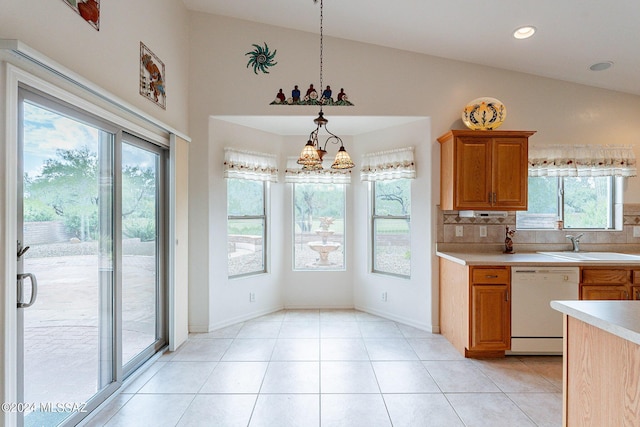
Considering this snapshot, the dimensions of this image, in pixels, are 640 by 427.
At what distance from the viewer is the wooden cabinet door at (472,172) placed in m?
3.24

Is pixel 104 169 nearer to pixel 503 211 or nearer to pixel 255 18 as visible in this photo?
pixel 255 18

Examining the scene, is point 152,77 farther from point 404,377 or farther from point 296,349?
point 404,377

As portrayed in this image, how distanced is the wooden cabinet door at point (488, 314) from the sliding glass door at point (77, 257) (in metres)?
3.00

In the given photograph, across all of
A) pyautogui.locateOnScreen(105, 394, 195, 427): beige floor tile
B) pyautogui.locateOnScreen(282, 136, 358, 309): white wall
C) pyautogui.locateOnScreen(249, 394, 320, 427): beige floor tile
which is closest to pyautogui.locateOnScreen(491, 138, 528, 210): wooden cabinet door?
pyautogui.locateOnScreen(282, 136, 358, 309): white wall

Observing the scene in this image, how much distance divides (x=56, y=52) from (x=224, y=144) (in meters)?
2.03

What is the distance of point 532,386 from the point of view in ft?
8.30

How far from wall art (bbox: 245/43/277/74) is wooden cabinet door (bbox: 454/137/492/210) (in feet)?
7.18

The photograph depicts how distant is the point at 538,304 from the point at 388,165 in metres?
2.07

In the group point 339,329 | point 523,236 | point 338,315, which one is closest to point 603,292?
point 523,236

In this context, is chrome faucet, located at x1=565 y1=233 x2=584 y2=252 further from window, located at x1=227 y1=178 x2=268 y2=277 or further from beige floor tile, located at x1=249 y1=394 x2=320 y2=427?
window, located at x1=227 y1=178 x2=268 y2=277

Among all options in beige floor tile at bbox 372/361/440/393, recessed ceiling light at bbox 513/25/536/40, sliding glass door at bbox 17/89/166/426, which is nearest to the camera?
sliding glass door at bbox 17/89/166/426

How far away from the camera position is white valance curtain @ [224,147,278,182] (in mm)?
3727

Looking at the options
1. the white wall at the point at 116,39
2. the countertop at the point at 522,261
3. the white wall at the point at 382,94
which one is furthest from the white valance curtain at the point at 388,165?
the white wall at the point at 116,39

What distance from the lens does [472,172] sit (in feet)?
10.7
